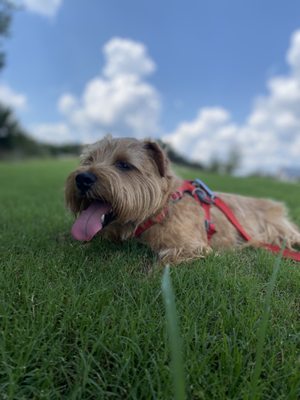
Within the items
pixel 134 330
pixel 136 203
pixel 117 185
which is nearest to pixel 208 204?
pixel 136 203

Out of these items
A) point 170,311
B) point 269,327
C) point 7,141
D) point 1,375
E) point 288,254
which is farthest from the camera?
point 7,141

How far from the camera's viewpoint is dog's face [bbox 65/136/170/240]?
10.6 ft

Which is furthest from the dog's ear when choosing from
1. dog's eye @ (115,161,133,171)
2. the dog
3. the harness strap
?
the harness strap

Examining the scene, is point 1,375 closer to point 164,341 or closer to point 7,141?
point 164,341

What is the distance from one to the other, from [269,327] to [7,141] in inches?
2563

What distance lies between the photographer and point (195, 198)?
14.0 ft

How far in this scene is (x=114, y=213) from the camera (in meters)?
3.35

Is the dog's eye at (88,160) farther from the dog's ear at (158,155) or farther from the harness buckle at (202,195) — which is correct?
the harness buckle at (202,195)

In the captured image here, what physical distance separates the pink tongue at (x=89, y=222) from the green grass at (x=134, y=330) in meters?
0.24

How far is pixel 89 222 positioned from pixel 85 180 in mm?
410

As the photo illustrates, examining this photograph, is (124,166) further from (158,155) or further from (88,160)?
(88,160)

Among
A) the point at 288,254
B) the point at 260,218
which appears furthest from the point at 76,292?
the point at 260,218

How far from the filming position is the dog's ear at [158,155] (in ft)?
12.0

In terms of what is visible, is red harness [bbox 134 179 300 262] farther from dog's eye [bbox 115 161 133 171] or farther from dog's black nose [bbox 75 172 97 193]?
dog's black nose [bbox 75 172 97 193]
